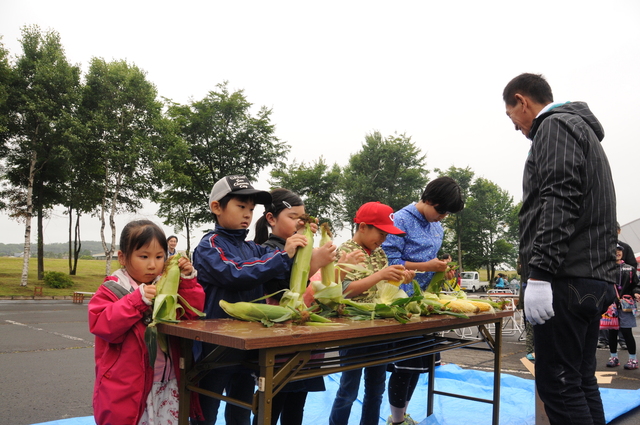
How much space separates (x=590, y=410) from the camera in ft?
8.44

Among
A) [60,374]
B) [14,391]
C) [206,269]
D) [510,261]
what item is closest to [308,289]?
[206,269]

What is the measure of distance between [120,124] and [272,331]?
78.4 feet

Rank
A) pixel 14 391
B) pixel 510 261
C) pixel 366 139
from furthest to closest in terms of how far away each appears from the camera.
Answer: pixel 510 261 < pixel 366 139 < pixel 14 391

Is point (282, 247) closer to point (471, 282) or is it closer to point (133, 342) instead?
point (133, 342)

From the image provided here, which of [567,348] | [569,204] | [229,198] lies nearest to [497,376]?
[567,348]

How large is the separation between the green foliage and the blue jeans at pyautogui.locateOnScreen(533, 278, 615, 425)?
2292cm

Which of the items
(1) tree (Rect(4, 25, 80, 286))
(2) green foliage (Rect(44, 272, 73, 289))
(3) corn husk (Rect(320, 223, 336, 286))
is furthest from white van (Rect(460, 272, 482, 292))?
(3) corn husk (Rect(320, 223, 336, 286))

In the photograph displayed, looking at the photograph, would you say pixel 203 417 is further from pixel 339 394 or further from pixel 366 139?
pixel 366 139

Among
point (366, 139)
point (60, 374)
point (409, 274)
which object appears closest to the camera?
point (409, 274)

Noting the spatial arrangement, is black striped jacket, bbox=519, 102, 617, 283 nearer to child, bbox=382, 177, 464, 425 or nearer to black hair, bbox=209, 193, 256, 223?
child, bbox=382, 177, 464, 425

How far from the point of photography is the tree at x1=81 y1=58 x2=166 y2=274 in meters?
22.7

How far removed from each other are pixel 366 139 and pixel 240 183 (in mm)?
40128

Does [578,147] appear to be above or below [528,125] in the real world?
below

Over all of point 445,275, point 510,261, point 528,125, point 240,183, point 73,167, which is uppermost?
point 73,167
